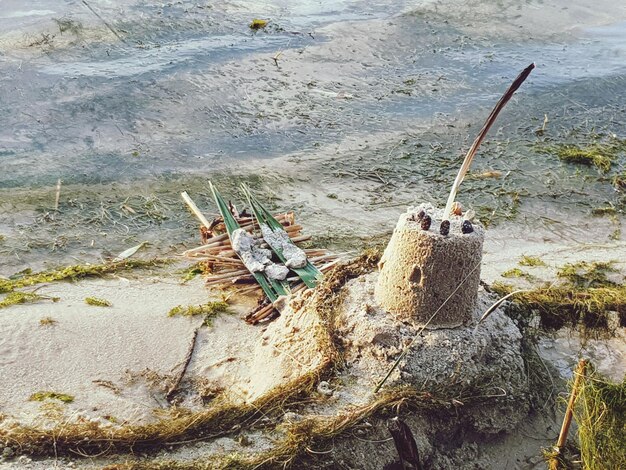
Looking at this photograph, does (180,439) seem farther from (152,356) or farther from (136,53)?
(136,53)

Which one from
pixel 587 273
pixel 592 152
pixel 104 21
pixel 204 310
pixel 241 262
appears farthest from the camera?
pixel 104 21

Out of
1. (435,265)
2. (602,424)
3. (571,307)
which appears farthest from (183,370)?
(571,307)

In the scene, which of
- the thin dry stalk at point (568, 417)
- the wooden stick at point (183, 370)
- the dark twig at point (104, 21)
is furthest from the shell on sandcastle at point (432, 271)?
the dark twig at point (104, 21)

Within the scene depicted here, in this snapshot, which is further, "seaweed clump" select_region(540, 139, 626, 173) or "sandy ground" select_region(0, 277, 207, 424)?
"seaweed clump" select_region(540, 139, 626, 173)

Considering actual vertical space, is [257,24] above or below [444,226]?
above

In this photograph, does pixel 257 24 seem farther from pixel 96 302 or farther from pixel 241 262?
pixel 96 302

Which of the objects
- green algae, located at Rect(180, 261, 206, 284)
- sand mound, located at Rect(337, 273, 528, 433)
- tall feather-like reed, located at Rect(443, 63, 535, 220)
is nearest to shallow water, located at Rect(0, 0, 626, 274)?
green algae, located at Rect(180, 261, 206, 284)

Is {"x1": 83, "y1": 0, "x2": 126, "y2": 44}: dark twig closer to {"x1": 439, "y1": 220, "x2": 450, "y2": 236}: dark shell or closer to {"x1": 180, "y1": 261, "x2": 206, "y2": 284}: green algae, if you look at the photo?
{"x1": 180, "y1": 261, "x2": 206, "y2": 284}: green algae
